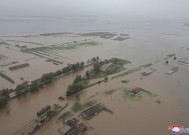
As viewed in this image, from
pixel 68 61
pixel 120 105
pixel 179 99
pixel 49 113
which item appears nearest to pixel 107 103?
pixel 120 105

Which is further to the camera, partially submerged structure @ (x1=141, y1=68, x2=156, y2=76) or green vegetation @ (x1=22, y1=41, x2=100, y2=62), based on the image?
green vegetation @ (x1=22, y1=41, x2=100, y2=62)

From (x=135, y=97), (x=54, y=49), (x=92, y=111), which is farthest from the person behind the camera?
(x=54, y=49)

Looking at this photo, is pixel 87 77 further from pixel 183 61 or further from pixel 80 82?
pixel 183 61

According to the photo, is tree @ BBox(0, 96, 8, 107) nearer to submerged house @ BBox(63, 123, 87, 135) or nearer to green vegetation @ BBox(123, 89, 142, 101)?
submerged house @ BBox(63, 123, 87, 135)

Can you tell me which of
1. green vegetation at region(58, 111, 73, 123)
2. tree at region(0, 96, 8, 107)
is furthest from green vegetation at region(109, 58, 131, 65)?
tree at region(0, 96, 8, 107)

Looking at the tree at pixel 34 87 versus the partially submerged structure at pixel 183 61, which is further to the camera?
the partially submerged structure at pixel 183 61

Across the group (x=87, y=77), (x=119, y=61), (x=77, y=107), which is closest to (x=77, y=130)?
(x=77, y=107)

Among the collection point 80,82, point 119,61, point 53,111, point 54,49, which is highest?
point 54,49

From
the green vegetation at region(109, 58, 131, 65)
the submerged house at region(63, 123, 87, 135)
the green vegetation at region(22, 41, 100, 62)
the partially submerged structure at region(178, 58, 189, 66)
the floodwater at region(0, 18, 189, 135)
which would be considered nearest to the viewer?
the submerged house at region(63, 123, 87, 135)

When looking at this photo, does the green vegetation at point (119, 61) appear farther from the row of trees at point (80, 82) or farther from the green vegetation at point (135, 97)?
the green vegetation at point (135, 97)

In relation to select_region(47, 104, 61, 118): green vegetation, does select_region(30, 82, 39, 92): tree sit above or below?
above

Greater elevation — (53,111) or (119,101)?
(53,111)

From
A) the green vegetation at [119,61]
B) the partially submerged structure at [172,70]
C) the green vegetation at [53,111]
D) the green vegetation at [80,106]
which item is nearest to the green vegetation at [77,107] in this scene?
the green vegetation at [80,106]
